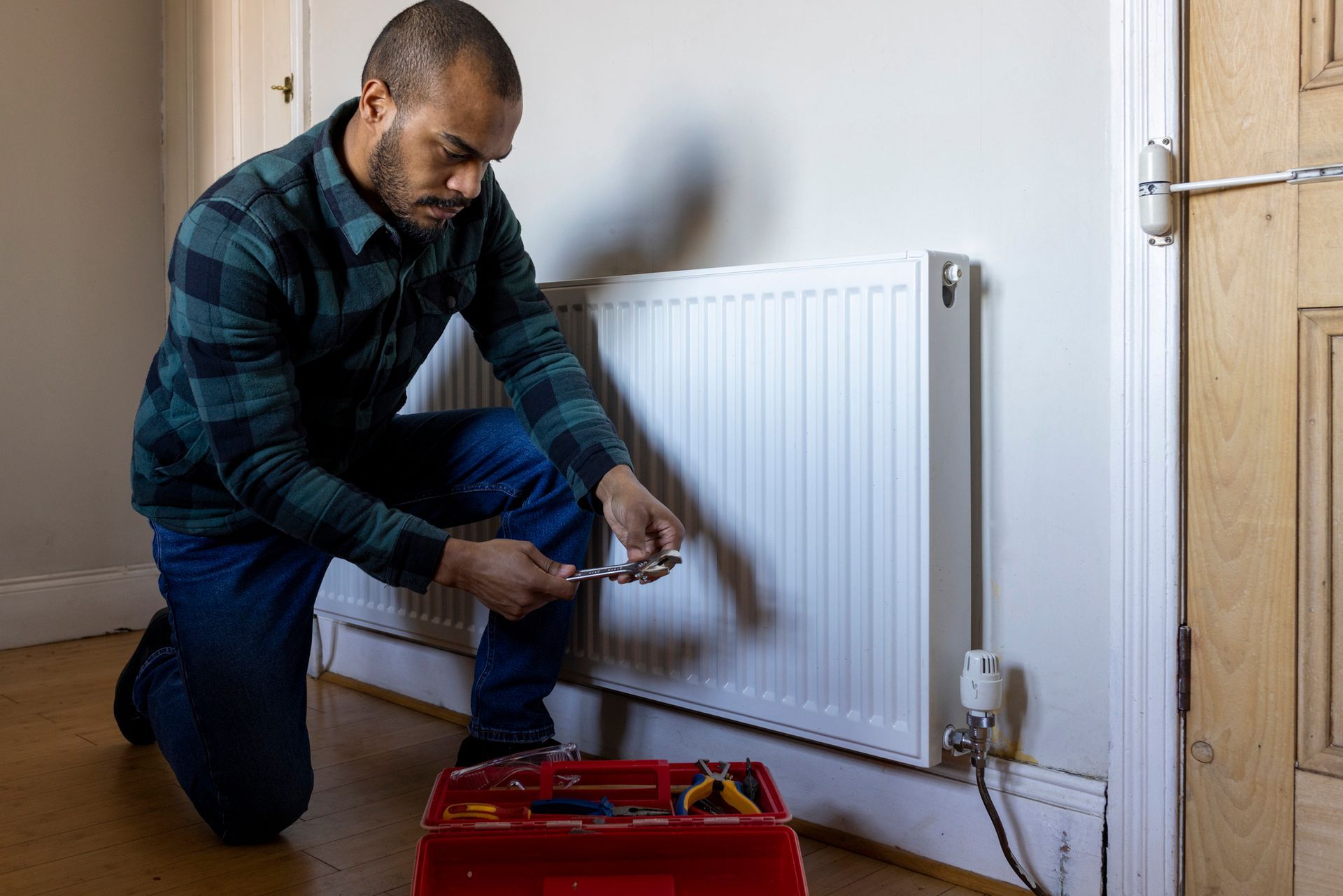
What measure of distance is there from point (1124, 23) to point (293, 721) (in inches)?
47.2

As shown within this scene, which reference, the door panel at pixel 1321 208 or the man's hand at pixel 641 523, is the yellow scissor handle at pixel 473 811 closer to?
the man's hand at pixel 641 523

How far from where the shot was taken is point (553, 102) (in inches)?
63.4

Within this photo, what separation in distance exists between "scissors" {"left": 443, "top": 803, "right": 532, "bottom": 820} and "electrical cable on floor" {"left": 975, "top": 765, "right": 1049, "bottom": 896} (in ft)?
1.54

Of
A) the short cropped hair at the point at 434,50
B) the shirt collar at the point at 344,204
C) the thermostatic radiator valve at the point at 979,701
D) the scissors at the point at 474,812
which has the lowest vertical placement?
the scissors at the point at 474,812

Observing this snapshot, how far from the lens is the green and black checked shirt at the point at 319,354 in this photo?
1081 millimetres

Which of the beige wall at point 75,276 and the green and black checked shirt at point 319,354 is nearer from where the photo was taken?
the green and black checked shirt at point 319,354

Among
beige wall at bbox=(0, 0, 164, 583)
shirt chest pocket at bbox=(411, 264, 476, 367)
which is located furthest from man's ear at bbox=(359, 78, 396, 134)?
beige wall at bbox=(0, 0, 164, 583)

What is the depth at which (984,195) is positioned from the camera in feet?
3.71

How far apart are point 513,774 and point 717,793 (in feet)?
0.86

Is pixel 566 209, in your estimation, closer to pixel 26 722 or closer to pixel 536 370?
pixel 536 370

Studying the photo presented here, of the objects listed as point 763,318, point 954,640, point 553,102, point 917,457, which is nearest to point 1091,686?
point 954,640

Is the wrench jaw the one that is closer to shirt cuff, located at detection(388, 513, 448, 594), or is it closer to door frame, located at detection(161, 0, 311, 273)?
shirt cuff, located at detection(388, 513, 448, 594)

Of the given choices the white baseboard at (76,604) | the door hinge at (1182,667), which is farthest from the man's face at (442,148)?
the white baseboard at (76,604)

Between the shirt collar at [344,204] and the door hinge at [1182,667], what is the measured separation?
92cm
